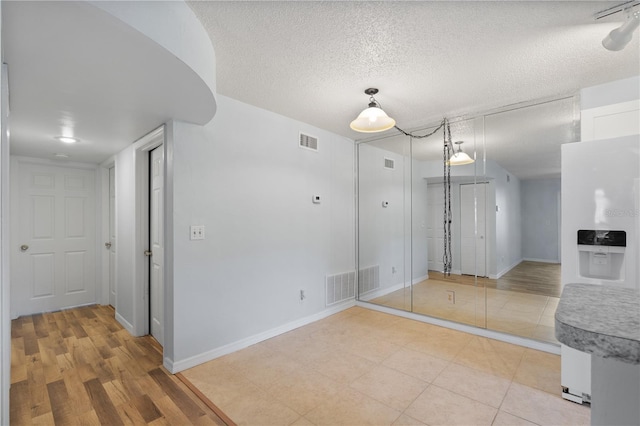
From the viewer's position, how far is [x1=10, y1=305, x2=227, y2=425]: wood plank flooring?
1992 millimetres

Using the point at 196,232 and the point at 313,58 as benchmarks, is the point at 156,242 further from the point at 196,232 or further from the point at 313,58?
the point at 313,58

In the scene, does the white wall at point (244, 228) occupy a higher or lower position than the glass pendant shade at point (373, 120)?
lower

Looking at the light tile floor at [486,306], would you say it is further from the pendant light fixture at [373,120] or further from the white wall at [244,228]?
the pendant light fixture at [373,120]

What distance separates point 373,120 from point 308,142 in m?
1.30

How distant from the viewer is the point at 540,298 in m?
2.98

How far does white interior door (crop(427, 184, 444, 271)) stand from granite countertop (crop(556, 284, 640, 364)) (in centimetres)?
295

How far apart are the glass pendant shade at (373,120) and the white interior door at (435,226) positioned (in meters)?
1.52

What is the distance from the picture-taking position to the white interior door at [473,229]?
3377 mm

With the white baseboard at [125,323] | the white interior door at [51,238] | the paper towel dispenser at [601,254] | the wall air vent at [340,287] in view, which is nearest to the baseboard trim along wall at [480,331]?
the wall air vent at [340,287]

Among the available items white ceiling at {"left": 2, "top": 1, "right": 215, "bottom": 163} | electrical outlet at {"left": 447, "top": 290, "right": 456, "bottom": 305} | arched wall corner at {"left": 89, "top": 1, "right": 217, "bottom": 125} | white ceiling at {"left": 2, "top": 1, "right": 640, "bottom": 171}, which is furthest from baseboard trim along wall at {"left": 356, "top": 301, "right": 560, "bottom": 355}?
arched wall corner at {"left": 89, "top": 1, "right": 217, "bottom": 125}

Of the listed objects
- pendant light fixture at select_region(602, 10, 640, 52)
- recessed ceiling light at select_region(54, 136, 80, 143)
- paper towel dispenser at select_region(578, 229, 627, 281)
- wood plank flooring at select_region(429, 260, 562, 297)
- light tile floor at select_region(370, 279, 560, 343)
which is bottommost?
light tile floor at select_region(370, 279, 560, 343)

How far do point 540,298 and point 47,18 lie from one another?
4102mm

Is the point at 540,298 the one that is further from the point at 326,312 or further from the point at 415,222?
the point at 326,312

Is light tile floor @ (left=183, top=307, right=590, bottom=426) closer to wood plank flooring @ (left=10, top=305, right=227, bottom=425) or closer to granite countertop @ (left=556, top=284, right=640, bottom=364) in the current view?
wood plank flooring @ (left=10, top=305, right=227, bottom=425)
